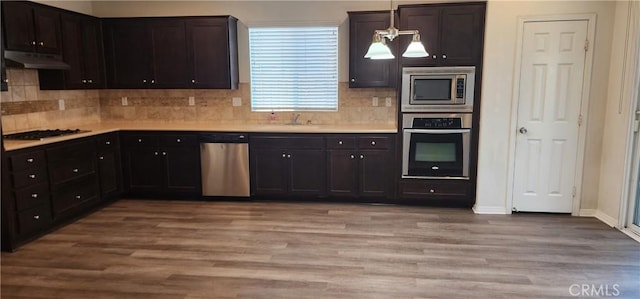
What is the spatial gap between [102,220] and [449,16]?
4.23 m

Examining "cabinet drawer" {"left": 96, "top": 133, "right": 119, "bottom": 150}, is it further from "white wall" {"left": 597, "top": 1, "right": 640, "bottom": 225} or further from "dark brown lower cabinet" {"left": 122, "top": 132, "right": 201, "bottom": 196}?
"white wall" {"left": 597, "top": 1, "right": 640, "bottom": 225}

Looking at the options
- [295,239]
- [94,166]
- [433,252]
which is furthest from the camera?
[94,166]

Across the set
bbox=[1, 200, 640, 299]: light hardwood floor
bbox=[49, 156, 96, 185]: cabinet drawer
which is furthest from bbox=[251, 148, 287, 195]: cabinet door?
bbox=[49, 156, 96, 185]: cabinet drawer

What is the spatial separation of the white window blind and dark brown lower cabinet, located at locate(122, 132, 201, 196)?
3.45ft

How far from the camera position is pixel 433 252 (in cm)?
354

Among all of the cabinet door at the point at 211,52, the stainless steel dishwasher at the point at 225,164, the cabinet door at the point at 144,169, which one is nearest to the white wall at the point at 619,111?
the stainless steel dishwasher at the point at 225,164

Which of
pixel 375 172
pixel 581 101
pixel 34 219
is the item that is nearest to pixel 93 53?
pixel 34 219

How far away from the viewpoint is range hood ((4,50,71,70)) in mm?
3863

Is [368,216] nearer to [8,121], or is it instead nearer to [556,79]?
[556,79]

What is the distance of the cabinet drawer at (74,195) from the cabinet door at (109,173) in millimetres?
140

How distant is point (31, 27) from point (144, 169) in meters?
1.87

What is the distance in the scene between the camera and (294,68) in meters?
5.42

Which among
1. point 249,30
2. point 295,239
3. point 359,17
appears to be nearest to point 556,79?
point 359,17

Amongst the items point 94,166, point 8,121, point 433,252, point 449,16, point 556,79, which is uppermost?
point 449,16
